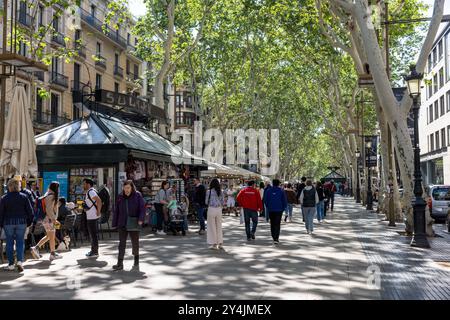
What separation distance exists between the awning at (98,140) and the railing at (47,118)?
16.2 meters

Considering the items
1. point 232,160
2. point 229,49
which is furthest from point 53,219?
point 232,160

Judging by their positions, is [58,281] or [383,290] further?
[58,281]

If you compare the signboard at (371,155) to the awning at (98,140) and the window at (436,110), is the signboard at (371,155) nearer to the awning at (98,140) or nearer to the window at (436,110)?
the awning at (98,140)

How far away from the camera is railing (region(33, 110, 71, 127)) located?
32572mm

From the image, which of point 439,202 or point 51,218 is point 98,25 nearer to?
point 439,202

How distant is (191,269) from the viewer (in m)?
8.66

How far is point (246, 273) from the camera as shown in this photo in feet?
27.2

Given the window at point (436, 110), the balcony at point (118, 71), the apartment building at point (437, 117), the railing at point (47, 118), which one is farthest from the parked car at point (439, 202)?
the balcony at point (118, 71)

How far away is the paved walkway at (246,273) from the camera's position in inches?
267

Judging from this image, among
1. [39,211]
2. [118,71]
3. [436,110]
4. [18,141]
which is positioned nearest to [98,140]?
[39,211]

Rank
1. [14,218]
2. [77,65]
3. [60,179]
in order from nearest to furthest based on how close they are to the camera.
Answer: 1. [14,218]
2. [60,179]
3. [77,65]

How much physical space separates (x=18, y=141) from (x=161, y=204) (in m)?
5.46

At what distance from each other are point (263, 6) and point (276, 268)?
45.8 feet
